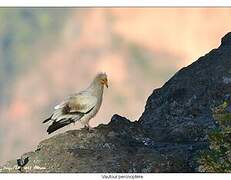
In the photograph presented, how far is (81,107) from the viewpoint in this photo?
2175 cm

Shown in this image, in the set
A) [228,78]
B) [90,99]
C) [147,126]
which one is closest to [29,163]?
[90,99]

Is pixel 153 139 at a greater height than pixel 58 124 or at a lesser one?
lesser

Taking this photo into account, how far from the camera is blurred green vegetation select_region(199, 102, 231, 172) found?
1884 centimetres

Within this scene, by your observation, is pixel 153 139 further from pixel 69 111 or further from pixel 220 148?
pixel 220 148

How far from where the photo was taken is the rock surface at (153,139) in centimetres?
2225

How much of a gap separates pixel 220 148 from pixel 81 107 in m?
4.69

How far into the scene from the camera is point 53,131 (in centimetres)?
2256

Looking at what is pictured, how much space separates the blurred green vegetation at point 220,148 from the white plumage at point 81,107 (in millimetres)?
3946

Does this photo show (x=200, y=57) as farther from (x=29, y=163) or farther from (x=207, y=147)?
(x=29, y=163)
